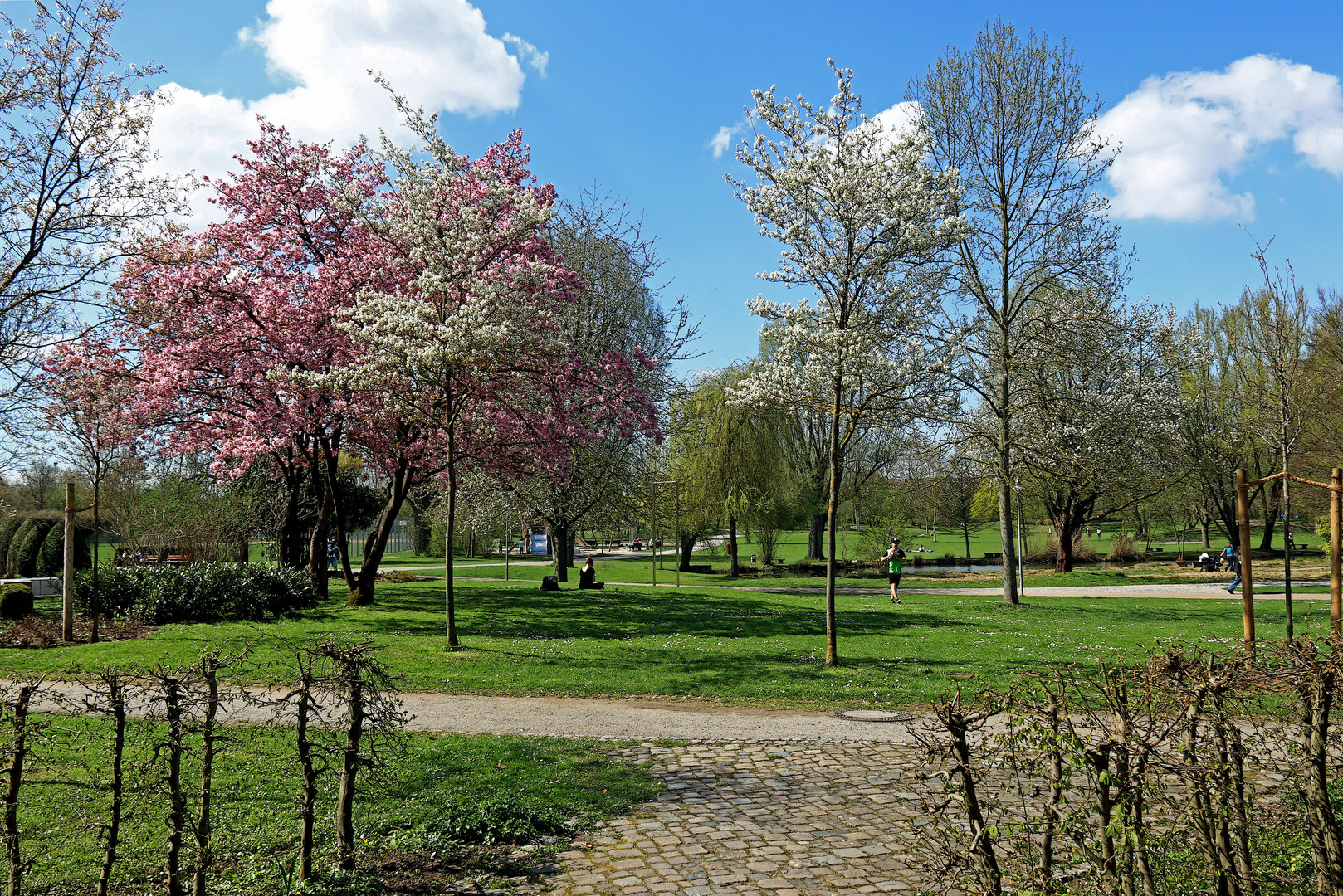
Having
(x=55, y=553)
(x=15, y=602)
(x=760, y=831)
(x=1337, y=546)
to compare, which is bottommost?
(x=760, y=831)

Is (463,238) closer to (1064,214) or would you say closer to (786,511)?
(1064,214)

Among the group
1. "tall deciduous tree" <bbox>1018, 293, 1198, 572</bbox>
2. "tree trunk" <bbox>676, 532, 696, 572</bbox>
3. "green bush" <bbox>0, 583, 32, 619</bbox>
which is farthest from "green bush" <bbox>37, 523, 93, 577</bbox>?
"tall deciduous tree" <bbox>1018, 293, 1198, 572</bbox>

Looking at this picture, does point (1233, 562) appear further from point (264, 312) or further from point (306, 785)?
point (306, 785)

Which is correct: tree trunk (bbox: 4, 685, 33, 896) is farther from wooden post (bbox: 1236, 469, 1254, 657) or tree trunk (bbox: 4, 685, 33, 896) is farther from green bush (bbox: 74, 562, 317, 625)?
green bush (bbox: 74, 562, 317, 625)

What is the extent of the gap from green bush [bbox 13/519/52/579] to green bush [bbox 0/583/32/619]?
13562 mm

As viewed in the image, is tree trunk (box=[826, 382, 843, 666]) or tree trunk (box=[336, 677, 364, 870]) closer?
tree trunk (box=[336, 677, 364, 870])

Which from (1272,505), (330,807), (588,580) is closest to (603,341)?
(588,580)

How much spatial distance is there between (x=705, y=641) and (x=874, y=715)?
17.0ft

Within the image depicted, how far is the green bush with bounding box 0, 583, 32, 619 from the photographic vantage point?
1495 cm

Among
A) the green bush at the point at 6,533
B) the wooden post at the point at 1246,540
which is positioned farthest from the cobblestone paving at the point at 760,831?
the green bush at the point at 6,533

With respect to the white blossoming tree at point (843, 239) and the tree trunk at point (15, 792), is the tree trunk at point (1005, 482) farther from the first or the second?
the tree trunk at point (15, 792)

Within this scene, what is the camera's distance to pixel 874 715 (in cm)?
891

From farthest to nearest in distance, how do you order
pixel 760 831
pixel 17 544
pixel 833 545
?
pixel 17 544
pixel 833 545
pixel 760 831

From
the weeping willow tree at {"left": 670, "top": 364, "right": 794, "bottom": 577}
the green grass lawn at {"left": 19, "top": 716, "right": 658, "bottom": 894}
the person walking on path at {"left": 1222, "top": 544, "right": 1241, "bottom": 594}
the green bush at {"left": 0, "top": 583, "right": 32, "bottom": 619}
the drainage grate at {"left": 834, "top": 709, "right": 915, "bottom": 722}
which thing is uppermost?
the weeping willow tree at {"left": 670, "top": 364, "right": 794, "bottom": 577}
